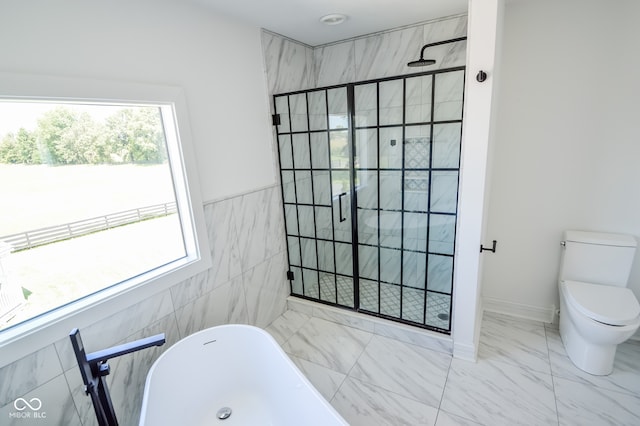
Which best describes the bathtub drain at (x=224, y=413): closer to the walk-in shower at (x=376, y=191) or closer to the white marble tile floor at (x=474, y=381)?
the white marble tile floor at (x=474, y=381)

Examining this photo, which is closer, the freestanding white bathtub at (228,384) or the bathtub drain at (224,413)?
the freestanding white bathtub at (228,384)

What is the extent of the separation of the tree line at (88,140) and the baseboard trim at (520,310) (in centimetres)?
313

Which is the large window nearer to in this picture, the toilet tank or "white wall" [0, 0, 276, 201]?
"white wall" [0, 0, 276, 201]

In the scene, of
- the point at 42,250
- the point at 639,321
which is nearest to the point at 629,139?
the point at 639,321

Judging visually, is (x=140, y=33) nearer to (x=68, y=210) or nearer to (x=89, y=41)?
(x=89, y=41)

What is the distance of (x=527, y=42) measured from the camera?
7.52ft

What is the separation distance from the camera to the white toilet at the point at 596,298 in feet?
6.28

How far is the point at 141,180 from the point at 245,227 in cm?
85

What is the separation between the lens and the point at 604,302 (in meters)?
2.04

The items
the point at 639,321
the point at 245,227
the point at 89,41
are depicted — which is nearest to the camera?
the point at 89,41

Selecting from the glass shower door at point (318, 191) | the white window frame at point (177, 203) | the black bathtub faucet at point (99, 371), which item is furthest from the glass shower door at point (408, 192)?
the black bathtub faucet at point (99, 371)

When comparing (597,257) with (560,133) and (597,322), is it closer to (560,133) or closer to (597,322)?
(597,322)

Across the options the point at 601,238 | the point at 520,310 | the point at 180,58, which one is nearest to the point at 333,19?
the point at 180,58

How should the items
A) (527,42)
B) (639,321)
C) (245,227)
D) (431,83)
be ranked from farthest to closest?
(245,227), (527,42), (431,83), (639,321)
